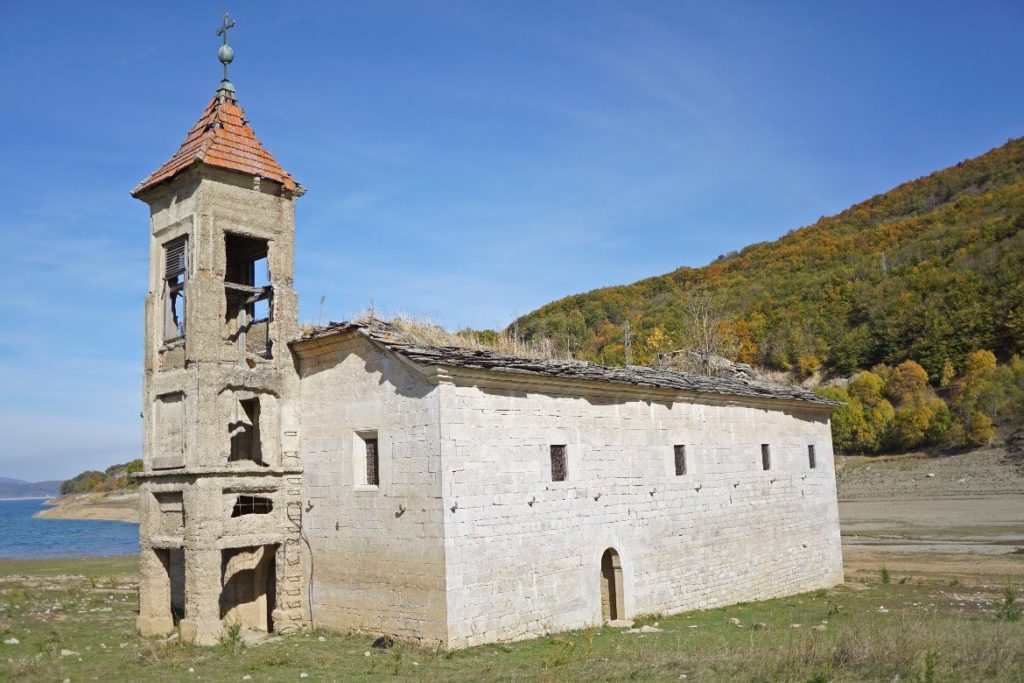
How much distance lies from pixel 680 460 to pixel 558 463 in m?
4.19

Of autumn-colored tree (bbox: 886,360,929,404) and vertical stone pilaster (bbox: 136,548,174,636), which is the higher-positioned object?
autumn-colored tree (bbox: 886,360,929,404)

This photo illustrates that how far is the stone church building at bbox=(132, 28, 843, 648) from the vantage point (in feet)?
42.5

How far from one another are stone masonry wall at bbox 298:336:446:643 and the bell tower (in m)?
0.50

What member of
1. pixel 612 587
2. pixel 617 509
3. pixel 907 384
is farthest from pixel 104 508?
pixel 617 509

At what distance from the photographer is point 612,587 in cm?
1595

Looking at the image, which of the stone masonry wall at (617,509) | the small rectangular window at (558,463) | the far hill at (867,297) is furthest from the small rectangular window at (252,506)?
the far hill at (867,297)

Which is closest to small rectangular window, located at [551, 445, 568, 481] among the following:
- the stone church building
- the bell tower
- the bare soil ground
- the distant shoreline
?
the stone church building

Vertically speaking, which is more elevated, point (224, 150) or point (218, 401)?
point (224, 150)

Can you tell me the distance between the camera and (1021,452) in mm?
41688

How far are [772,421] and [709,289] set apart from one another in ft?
203

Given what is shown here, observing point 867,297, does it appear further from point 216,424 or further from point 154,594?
point 154,594

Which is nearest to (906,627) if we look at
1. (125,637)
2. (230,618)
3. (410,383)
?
(410,383)

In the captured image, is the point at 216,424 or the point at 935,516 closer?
the point at 216,424

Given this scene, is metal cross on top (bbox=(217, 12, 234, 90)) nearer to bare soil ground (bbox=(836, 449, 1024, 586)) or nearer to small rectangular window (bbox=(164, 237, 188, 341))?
small rectangular window (bbox=(164, 237, 188, 341))
